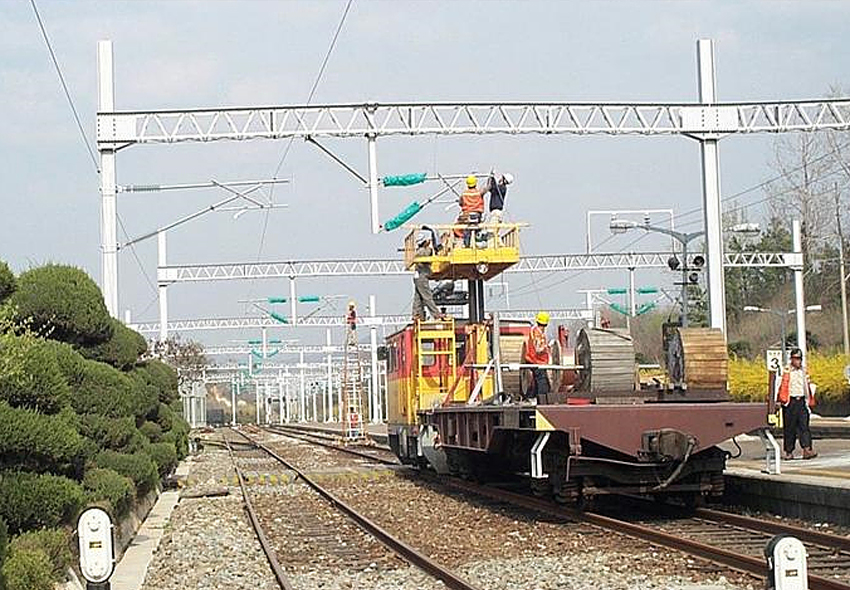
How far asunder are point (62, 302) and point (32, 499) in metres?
5.30

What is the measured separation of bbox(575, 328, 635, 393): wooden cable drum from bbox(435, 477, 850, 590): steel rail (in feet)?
5.22

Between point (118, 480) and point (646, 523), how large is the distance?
6171 millimetres

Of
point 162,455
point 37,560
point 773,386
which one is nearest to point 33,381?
point 37,560

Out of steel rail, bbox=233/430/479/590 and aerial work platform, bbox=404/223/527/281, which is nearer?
steel rail, bbox=233/430/479/590

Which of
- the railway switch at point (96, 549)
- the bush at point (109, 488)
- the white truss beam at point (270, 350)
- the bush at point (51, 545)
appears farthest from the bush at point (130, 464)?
the white truss beam at point (270, 350)

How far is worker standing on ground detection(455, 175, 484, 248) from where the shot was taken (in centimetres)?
2466

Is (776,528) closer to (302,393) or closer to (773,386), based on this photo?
(773,386)

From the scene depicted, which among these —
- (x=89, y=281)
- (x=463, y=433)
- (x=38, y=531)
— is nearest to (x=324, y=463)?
(x=463, y=433)

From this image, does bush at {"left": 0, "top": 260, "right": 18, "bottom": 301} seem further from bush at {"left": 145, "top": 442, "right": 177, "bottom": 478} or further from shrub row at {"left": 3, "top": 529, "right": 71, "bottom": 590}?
bush at {"left": 145, "top": 442, "right": 177, "bottom": 478}

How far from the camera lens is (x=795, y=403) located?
67.8 ft

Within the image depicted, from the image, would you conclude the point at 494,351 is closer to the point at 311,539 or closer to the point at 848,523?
the point at 311,539

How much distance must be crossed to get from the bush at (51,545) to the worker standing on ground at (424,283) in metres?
13.9

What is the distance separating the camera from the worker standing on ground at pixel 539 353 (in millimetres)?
17906

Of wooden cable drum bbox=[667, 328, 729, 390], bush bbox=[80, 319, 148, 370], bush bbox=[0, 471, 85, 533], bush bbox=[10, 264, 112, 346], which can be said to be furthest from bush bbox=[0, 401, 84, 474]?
wooden cable drum bbox=[667, 328, 729, 390]
